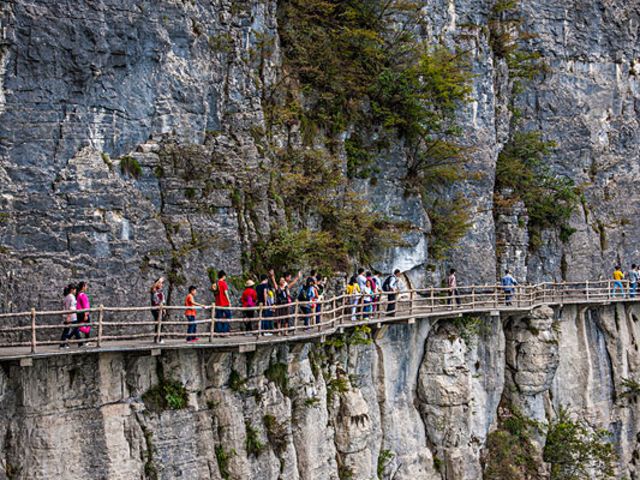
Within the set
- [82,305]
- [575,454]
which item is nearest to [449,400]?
[575,454]

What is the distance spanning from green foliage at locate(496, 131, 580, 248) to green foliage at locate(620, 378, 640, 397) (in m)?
8.06

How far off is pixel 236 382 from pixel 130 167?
21.2 feet

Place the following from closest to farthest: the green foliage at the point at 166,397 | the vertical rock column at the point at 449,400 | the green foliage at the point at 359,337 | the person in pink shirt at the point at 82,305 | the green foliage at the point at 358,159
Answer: the person in pink shirt at the point at 82,305 < the green foliage at the point at 166,397 < the green foliage at the point at 359,337 < the green foliage at the point at 358,159 < the vertical rock column at the point at 449,400

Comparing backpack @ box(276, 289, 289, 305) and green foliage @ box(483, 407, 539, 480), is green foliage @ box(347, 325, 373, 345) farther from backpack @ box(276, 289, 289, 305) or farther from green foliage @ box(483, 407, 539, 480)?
green foliage @ box(483, 407, 539, 480)

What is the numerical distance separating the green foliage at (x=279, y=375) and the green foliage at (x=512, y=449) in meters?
13.4

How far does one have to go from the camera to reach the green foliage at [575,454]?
36.5 metres

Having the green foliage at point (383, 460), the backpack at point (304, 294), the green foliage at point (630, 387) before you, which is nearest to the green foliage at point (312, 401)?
the backpack at point (304, 294)

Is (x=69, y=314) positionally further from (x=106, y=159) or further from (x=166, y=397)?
(x=106, y=159)

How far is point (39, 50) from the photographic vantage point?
811 inches

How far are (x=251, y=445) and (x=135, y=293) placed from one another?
5.17 m

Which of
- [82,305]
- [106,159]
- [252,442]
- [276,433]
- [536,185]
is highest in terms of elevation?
[536,185]

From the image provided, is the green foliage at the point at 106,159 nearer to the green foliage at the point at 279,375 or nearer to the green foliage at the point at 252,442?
the green foliage at the point at 279,375

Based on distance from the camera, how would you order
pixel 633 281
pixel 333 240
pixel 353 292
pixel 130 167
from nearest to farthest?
1. pixel 130 167
2. pixel 353 292
3. pixel 333 240
4. pixel 633 281

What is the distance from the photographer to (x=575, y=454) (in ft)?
121
